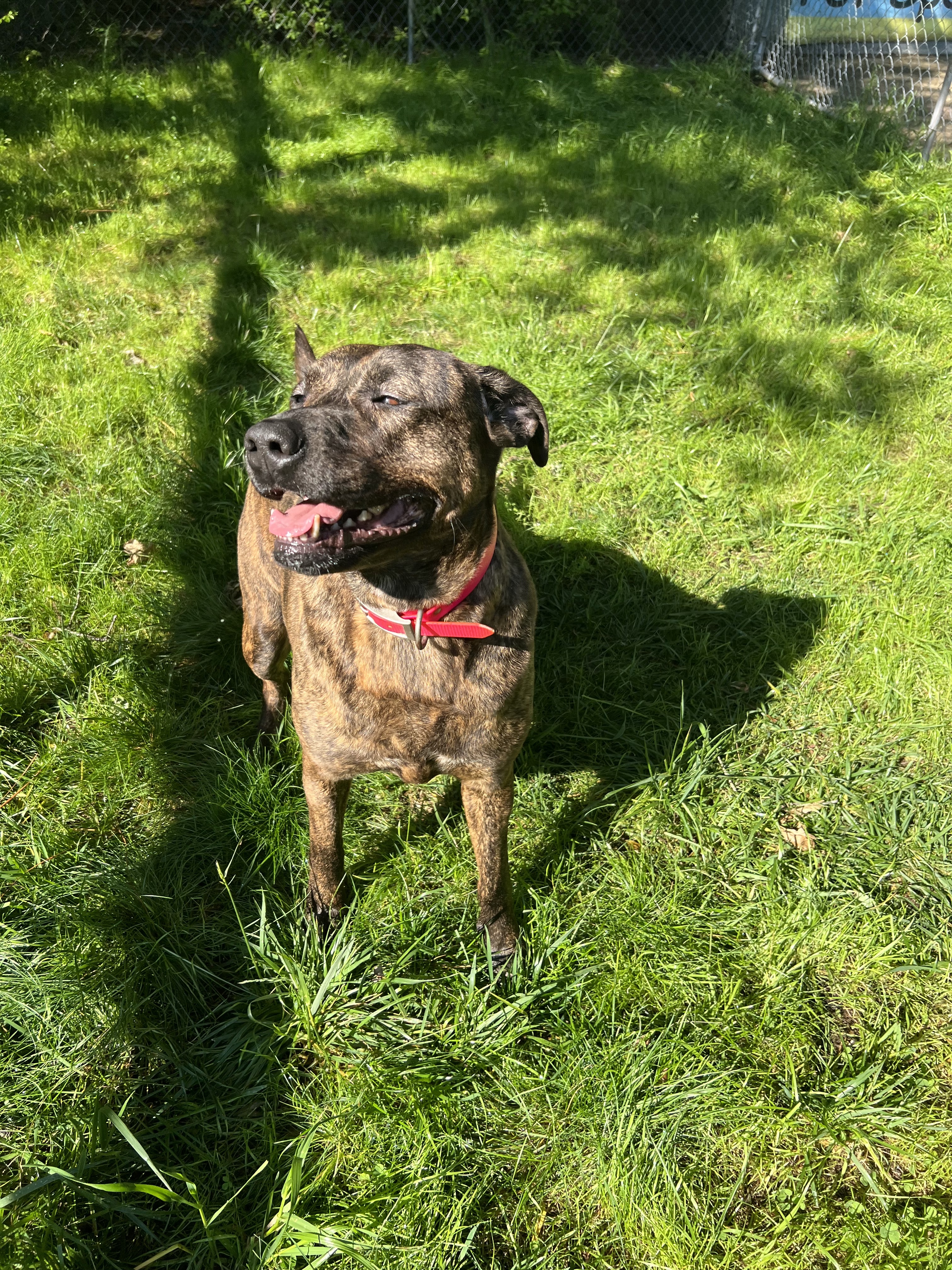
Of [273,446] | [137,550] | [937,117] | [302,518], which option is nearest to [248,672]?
[137,550]

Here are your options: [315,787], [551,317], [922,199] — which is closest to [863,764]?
[315,787]

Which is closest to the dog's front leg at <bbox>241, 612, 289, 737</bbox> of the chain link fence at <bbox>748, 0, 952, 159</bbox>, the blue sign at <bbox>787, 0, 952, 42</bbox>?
the chain link fence at <bbox>748, 0, 952, 159</bbox>

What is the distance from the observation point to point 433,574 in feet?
7.41

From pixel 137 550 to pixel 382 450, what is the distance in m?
2.03

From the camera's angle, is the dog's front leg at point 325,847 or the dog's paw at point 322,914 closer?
the dog's front leg at point 325,847

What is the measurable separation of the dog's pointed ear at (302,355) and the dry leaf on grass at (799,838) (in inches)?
85.8

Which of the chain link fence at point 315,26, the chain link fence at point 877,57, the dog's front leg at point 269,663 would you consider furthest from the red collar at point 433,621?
the chain link fence at point 315,26

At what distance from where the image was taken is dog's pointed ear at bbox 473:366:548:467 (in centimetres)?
242

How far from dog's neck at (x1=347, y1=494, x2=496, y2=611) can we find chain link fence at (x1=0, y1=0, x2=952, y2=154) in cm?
636

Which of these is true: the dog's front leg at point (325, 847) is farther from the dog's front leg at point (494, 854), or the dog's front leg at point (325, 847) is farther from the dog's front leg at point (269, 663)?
the dog's front leg at point (269, 663)

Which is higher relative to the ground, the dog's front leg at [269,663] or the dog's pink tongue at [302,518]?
the dog's pink tongue at [302,518]

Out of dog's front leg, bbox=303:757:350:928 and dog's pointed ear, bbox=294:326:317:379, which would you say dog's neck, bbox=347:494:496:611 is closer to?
dog's front leg, bbox=303:757:350:928

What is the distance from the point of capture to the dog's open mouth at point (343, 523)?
2.01 metres

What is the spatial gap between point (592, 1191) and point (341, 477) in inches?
72.8
